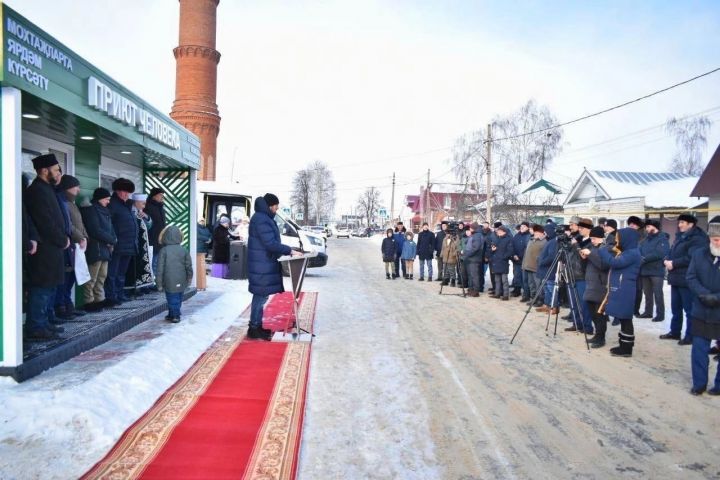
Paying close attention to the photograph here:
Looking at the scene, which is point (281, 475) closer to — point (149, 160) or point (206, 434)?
point (206, 434)

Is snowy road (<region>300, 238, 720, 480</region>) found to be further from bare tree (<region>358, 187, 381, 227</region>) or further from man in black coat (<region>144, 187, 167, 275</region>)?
bare tree (<region>358, 187, 381, 227</region>)

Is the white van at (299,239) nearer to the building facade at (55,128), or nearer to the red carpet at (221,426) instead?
the building facade at (55,128)

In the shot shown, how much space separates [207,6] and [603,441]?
107 ft

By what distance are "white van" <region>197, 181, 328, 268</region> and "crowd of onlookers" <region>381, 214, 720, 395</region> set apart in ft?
15.9

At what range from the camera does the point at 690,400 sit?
16.6 feet

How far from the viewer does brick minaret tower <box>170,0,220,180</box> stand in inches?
1194

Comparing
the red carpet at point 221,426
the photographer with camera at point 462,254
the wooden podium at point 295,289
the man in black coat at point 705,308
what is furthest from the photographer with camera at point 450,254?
the man in black coat at point 705,308

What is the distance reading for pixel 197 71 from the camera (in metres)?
30.4

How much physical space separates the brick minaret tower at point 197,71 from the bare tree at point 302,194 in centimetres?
4716

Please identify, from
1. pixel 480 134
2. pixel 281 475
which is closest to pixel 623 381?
pixel 281 475

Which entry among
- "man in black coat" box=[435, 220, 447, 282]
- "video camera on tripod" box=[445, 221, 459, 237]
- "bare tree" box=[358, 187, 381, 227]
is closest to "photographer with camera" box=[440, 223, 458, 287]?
"video camera on tripod" box=[445, 221, 459, 237]

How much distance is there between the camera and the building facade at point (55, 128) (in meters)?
4.43

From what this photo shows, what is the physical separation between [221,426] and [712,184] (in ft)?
58.3

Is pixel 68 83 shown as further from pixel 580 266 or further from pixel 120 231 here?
pixel 580 266
